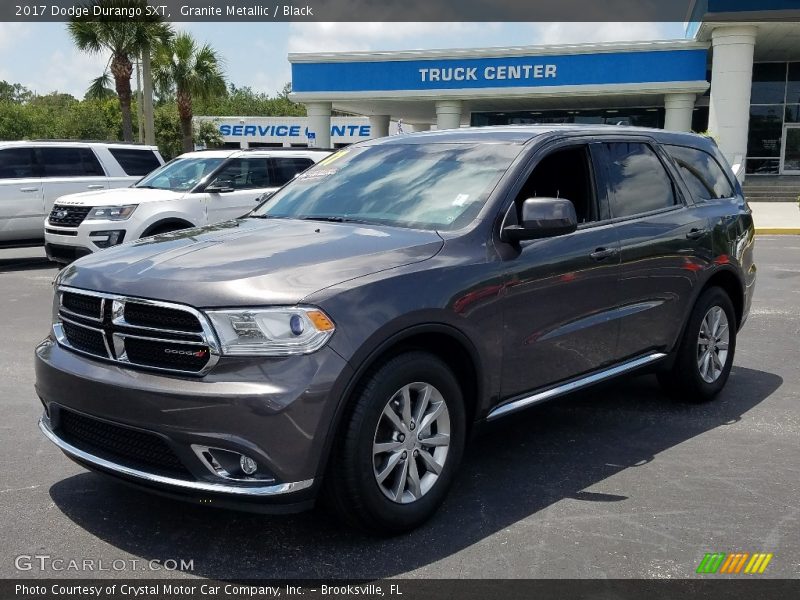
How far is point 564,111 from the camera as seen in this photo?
3575 centimetres

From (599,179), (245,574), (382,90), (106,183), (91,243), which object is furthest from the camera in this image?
(382,90)

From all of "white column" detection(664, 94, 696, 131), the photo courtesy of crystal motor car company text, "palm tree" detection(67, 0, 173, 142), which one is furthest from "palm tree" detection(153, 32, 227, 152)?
the photo courtesy of crystal motor car company text

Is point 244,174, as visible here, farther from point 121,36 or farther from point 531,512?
point 121,36

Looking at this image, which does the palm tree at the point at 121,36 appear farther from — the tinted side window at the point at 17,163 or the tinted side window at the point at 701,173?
the tinted side window at the point at 701,173

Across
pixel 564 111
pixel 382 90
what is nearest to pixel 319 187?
pixel 382 90

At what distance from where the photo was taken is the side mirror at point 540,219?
410 cm

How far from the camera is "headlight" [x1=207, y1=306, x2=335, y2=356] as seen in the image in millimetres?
3279

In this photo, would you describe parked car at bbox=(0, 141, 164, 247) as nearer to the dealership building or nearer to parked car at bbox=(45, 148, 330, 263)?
parked car at bbox=(45, 148, 330, 263)

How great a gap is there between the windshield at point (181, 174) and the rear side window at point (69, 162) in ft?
7.59

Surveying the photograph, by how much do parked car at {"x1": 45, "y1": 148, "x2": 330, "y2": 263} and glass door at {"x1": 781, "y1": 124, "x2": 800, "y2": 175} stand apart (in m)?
25.3

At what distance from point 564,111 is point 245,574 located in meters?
34.5

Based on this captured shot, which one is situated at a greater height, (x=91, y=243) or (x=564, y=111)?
(x=564, y=111)

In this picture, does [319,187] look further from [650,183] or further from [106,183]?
[106,183]

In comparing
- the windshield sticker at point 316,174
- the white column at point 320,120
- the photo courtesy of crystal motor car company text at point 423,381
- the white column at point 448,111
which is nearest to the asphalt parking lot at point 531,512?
the photo courtesy of crystal motor car company text at point 423,381
